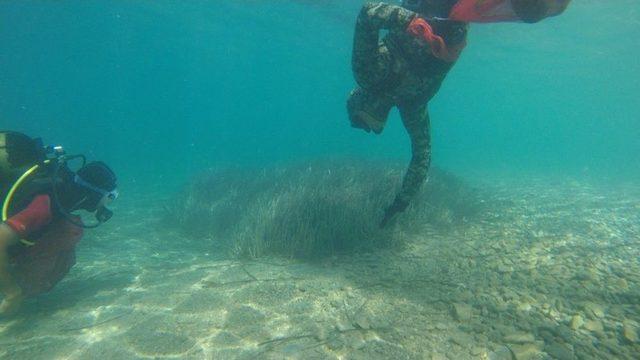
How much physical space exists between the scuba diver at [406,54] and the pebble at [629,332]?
2.96m

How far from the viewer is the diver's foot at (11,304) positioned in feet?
16.7

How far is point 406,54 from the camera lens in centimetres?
487

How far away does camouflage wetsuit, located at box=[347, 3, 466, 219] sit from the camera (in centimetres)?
468

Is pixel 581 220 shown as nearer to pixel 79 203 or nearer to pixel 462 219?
pixel 462 219

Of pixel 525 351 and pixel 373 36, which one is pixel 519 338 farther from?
pixel 373 36

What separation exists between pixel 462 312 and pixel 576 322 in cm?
126

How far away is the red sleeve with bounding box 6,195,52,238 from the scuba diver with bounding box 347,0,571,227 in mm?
4424

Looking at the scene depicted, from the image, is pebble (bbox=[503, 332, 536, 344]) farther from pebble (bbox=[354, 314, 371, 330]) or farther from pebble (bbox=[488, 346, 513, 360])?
pebble (bbox=[354, 314, 371, 330])

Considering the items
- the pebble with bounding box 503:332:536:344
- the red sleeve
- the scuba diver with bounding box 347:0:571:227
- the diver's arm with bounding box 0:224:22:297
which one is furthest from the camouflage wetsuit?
the diver's arm with bounding box 0:224:22:297

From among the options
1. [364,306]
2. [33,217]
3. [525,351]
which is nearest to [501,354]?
[525,351]

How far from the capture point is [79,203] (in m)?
5.46

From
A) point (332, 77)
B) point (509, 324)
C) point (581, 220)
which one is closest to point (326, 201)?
Result: point (509, 324)

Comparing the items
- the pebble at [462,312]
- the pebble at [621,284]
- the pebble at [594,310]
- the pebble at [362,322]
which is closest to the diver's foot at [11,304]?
the pebble at [362,322]

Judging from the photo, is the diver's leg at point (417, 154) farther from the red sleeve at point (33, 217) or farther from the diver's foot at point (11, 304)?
the diver's foot at point (11, 304)
